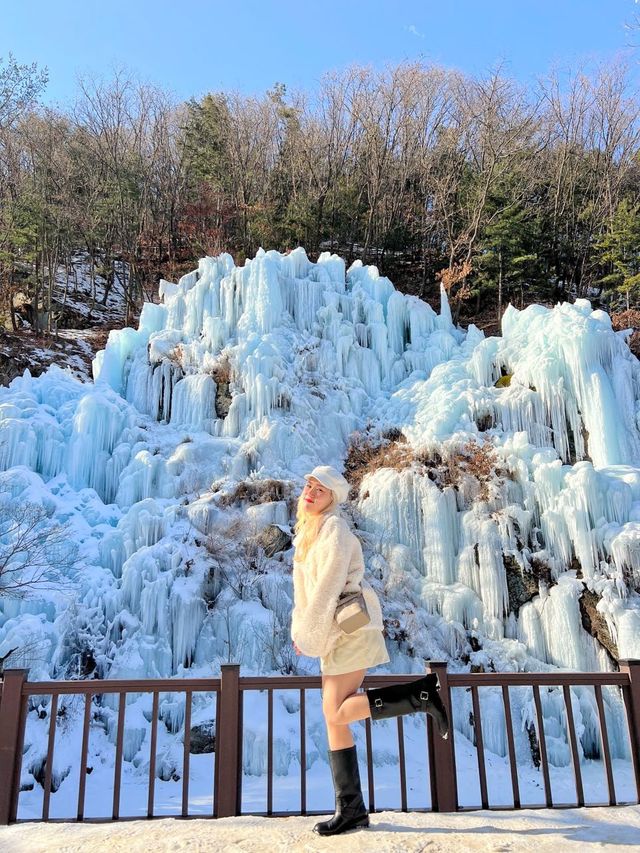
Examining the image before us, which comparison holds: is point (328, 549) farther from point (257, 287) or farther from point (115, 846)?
point (257, 287)

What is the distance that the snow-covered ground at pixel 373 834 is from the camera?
220 cm

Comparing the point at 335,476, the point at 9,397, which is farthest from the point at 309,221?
the point at 335,476

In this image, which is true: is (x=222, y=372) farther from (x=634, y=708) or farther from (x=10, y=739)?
(x=634, y=708)

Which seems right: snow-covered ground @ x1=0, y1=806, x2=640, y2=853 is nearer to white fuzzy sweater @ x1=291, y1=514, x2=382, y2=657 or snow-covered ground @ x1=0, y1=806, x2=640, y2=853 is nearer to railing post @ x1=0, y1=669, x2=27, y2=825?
railing post @ x1=0, y1=669, x2=27, y2=825

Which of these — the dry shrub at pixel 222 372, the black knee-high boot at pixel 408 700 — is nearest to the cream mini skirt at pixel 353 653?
the black knee-high boot at pixel 408 700

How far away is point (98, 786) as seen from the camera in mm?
6582

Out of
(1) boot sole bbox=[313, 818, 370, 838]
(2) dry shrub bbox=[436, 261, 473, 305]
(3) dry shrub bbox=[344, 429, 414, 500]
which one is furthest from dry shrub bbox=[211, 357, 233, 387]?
(1) boot sole bbox=[313, 818, 370, 838]

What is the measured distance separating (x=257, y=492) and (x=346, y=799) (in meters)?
7.77

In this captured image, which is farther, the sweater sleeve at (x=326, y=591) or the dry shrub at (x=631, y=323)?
the dry shrub at (x=631, y=323)

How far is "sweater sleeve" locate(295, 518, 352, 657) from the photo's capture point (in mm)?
2271

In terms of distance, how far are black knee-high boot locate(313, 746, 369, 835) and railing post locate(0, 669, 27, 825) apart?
5.09ft

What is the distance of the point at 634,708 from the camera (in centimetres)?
308

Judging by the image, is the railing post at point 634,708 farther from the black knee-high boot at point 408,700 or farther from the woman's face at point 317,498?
the woman's face at point 317,498

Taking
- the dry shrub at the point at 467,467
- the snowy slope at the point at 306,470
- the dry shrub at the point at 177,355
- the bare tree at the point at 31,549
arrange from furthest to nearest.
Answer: the dry shrub at the point at 177,355 < the dry shrub at the point at 467,467 < the snowy slope at the point at 306,470 < the bare tree at the point at 31,549
